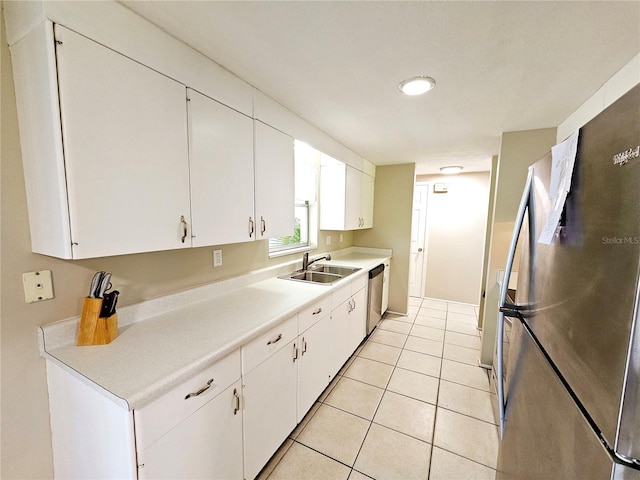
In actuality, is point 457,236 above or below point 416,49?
below

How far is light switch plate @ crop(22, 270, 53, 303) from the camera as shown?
100 cm

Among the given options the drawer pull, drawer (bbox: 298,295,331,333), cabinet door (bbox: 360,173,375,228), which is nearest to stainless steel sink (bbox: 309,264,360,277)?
drawer (bbox: 298,295,331,333)

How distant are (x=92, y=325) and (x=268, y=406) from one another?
3.05 feet

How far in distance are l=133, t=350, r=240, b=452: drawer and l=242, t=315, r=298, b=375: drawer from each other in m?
0.06

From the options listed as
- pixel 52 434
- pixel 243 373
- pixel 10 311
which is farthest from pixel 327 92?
pixel 52 434

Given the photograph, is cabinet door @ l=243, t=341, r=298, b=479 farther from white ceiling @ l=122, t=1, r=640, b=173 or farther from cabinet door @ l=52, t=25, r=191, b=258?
white ceiling @ l=122, t=1, r=640, b=173

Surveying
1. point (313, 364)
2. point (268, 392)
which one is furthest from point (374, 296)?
point (268, 392)

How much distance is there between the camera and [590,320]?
60 centimetres

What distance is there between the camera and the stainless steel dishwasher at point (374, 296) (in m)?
3.03

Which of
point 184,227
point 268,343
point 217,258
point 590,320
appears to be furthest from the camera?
point 217,258

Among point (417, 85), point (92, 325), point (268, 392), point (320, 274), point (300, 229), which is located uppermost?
point (417, 85)

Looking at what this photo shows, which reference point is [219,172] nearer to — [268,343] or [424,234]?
[268,343]

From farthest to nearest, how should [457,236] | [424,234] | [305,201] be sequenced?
[424,234], [457,236], [305,201]

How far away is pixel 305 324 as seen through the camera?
5.68 ft
